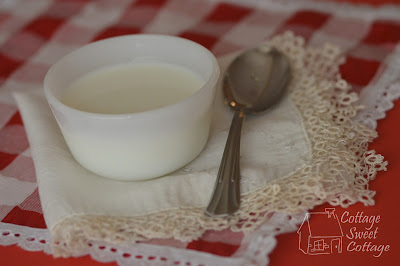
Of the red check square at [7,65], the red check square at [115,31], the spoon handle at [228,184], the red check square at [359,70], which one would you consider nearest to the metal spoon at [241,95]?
the spoon handle at [228,184]

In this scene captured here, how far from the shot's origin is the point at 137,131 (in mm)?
604

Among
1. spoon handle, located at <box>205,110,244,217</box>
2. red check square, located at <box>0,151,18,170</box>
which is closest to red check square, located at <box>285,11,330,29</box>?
spoon handle, located at <box>205,110,244,217</box>

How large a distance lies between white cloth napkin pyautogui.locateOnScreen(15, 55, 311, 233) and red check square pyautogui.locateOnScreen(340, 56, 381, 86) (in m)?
0.17

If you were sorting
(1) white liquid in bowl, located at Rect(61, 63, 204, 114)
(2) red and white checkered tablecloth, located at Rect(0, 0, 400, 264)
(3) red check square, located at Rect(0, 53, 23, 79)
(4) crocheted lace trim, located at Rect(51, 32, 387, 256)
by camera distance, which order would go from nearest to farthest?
(4) crocheted lace trim, located at Rect(51, 32, 387, 256), (1) white liquid in bowl, located at Rect(61, 63, 204, 114), (2) red and white checkered tablecloth, located at Rect(0, 0, 400, 264), (3) red check square, located at Rect(0, 53, 23, 79)

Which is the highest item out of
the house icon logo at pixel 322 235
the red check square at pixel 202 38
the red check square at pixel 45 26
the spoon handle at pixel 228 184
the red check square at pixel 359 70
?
the red check square at pixel 359 70

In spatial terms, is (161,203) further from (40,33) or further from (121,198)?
(40,33)

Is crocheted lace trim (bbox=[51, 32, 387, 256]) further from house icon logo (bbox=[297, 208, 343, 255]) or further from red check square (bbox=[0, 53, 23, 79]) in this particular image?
red check square (bbox=[0, 53, 23, 79])

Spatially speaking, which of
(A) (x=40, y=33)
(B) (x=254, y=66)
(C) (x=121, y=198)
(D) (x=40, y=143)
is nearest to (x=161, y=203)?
(C) (x=121, y=198)

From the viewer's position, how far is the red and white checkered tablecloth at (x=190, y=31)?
87 centimetres

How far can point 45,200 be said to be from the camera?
63 centimetres

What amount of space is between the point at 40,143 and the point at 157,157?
196mm

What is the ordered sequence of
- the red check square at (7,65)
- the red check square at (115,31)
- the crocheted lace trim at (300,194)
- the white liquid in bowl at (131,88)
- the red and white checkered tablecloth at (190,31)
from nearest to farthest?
the crocheted lace trim at (300,194) < the white liquid in bowl at (131,88) < the red and white checkered tablecloth at (190,31) < the red check square at (7,65) < the red check square at (115,31)

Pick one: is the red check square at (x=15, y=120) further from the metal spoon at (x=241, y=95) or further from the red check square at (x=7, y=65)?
the metal spoon at (x=241, y=95)

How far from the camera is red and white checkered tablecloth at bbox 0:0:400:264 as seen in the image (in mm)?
865
